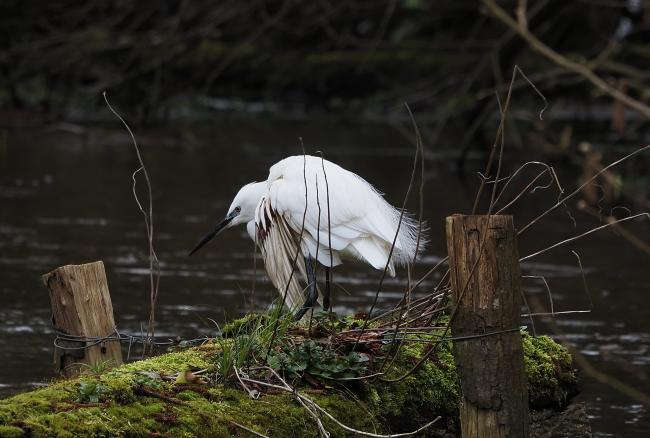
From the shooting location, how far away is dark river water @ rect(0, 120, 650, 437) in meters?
8.02

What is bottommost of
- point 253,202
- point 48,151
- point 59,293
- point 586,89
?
point 59,293

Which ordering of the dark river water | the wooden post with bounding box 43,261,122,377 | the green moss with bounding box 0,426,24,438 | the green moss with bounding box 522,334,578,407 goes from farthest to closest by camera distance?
the dark river water
the green moss with bounding box 522,334,578,407
the wooden post with bounding box 43,261,122,377
the green moss with bounding box 0,426,24,438

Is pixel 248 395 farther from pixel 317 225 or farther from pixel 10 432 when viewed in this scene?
pixel 317 225

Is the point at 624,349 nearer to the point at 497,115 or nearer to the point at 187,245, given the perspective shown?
the point at 187,245

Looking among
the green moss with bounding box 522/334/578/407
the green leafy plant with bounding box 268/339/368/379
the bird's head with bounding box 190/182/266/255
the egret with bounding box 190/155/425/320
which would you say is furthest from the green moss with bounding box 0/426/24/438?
the bird's head with bounding box 190/182/266/255

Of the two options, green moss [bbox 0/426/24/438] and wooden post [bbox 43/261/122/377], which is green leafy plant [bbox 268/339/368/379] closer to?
wooden post [bbox 43/261/122/377]

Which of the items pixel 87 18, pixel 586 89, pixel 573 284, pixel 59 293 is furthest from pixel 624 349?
pixel 586 89

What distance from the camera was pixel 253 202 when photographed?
265 inches

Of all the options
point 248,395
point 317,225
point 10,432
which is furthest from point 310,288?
point 10,432

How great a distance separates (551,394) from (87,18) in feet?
41.3

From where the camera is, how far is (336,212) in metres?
6.06

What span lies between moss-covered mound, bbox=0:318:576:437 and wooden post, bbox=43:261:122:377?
2.04 ft

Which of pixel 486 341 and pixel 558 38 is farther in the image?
pixel 558 38

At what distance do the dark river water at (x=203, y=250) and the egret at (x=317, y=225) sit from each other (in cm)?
31
